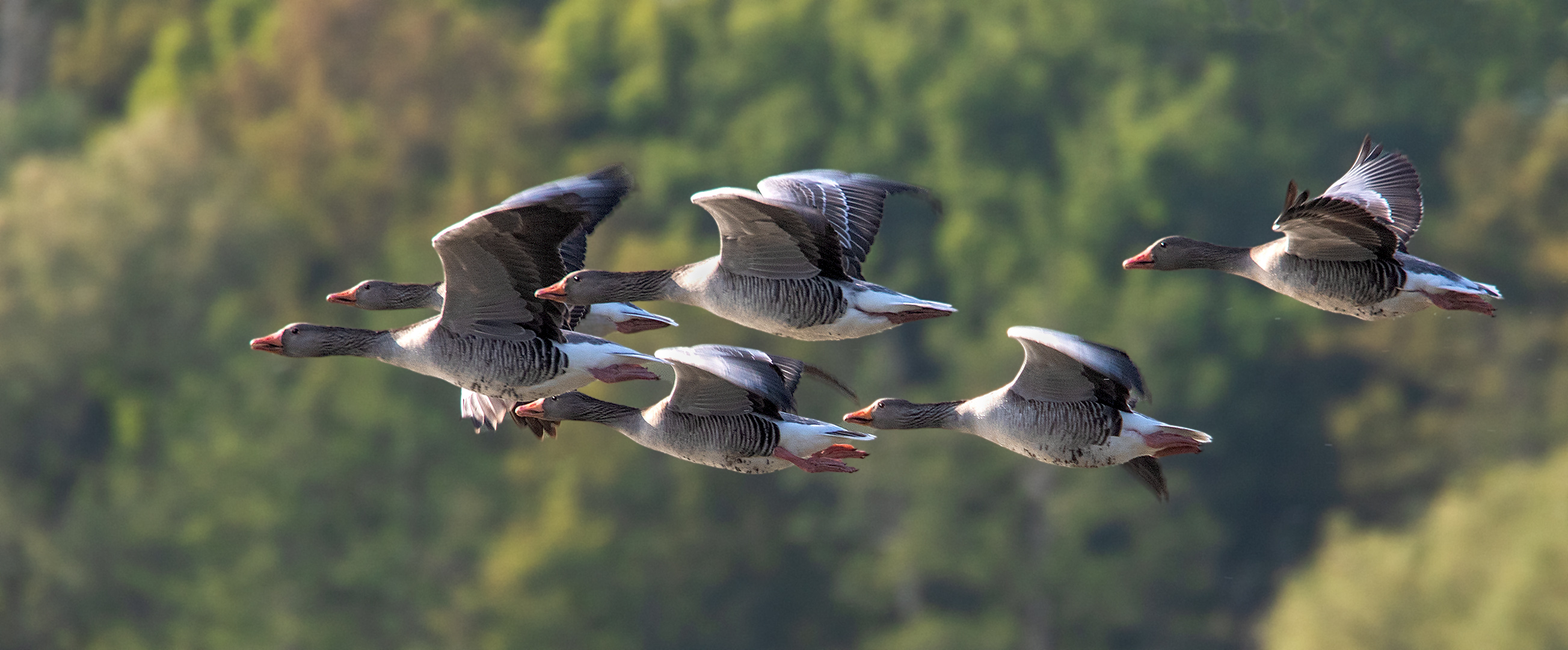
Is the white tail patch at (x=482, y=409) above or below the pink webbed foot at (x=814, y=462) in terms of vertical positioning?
above

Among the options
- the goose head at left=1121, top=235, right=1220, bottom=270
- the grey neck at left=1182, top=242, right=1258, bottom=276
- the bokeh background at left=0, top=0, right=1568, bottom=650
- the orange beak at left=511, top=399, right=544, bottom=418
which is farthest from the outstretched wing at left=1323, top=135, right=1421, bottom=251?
the bokeh background at left=0, top=0, right=1568, bottom=650

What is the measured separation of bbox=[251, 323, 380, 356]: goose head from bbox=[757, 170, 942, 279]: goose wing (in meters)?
3.03

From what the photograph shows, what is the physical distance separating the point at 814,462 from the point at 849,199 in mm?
3055

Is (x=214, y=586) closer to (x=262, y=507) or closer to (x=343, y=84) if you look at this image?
(x=262, y=507)

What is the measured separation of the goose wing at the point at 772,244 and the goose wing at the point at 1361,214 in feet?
9.13

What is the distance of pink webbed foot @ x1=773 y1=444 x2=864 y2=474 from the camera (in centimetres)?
1165

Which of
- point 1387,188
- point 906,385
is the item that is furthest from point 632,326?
point 906,385

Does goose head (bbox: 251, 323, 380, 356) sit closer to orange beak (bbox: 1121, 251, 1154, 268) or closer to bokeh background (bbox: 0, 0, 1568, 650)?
orange beak (bbox: 1121, 251, 1154, 268)

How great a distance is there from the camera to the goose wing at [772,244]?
11484mm

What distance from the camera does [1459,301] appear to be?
1127 centimetres

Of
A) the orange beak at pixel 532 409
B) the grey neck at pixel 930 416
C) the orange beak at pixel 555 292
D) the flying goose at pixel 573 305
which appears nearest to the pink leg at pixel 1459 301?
the grey neck at pixel 930 416

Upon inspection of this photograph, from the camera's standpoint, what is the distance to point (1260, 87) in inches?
2258

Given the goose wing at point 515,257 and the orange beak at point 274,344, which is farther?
the orange beak at point 274,344

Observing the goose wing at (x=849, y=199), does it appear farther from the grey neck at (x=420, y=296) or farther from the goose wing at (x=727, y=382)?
the grey neck at (x=420, y=296)
